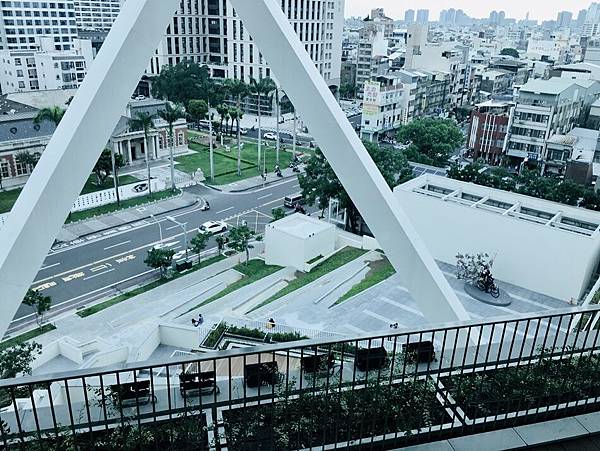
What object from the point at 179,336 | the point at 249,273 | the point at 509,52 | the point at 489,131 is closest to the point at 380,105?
the point at 489,131

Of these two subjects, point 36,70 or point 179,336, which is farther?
point 36,70

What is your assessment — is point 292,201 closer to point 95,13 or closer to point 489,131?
point 489,131

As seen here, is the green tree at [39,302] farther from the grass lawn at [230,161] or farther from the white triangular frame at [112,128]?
the grass lawn at [230,161]

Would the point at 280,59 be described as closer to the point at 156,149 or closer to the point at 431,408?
the point at 431,408

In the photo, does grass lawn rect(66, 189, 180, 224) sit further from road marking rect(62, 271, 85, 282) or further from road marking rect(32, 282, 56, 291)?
road marking rect(32, 282, 56, 291)

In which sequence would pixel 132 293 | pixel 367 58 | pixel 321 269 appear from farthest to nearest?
1. pixel 367 58
2. pixel 321 269
3. pixel 132 293

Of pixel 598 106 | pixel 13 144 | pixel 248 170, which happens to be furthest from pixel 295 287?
pixel 598 106

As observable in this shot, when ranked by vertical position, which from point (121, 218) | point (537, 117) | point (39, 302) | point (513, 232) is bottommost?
point (121, 218)
